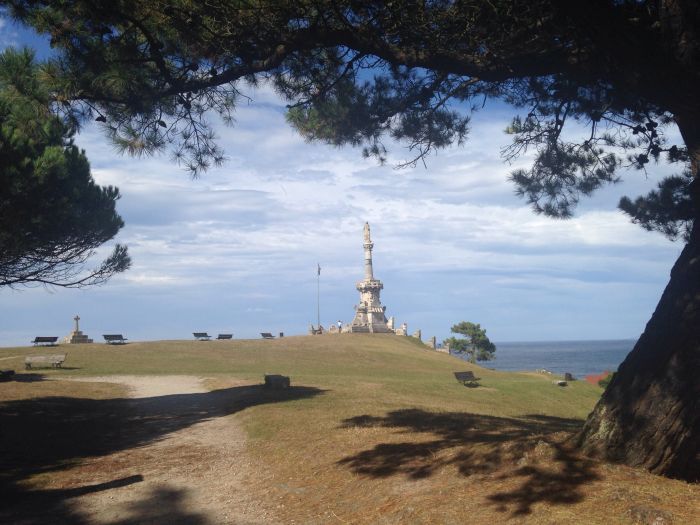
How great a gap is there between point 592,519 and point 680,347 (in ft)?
6.70

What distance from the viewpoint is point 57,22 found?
25.0 ft

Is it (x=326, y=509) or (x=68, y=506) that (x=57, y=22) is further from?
(x=326, y=509)

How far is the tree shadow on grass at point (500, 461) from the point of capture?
5.39 meters

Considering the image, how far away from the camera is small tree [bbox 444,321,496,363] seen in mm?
69688

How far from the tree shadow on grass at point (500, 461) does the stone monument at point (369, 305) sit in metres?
53.6

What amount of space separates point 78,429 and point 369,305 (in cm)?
5382

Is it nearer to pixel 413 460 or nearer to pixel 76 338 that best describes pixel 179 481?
pixel 413 460

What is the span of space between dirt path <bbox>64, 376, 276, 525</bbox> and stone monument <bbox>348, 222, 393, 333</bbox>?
51.3m

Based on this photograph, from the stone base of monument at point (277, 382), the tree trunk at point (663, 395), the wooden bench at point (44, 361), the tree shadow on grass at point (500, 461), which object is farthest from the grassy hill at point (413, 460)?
the wooden bench at point (44, 361)

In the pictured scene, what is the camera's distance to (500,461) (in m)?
6.28

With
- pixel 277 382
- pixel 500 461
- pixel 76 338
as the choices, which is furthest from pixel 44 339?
pixel 500 461

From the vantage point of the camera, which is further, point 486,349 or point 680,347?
point 486,349

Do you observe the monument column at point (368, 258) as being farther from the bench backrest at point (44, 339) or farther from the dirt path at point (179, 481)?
the dirt path at point (179, 481)

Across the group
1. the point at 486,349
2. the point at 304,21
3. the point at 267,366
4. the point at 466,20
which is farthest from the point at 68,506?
the point at 486,349
